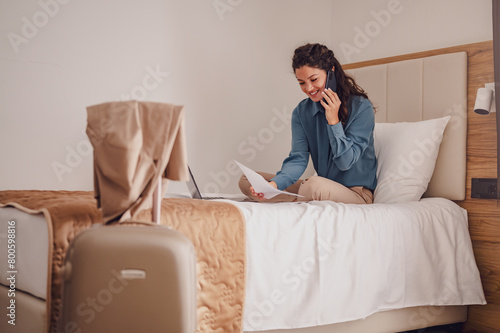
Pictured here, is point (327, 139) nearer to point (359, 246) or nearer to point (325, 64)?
point (325, 64)

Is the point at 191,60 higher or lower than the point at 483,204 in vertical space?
higher

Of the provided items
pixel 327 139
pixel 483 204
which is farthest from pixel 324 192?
pixel 483 204

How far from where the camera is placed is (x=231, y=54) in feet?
11.5

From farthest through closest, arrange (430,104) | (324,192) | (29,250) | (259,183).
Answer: (430,104)
(324,192)
(259,183)
(29,250)

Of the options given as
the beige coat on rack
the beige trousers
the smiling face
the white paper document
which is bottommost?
the beige trousers

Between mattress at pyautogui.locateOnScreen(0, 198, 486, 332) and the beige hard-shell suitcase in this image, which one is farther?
mattress at pyautogui.locateOnScreen(0, 198, 486, 332)

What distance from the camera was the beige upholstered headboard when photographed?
257 centimetres

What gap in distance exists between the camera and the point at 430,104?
276 cm

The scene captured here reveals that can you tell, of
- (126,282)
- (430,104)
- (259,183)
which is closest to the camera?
(126,282)

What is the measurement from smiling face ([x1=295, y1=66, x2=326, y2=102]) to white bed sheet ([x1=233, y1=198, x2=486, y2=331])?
0.66 metres

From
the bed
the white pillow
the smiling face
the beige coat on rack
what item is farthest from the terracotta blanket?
the white pillow

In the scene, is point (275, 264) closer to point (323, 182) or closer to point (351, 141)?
point (323, 182)

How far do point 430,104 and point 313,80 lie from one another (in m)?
0.71

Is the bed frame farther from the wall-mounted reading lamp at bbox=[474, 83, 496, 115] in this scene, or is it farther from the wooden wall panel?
the wall-mounted reading lamp at bbox=[474, 83, 496, 115]
